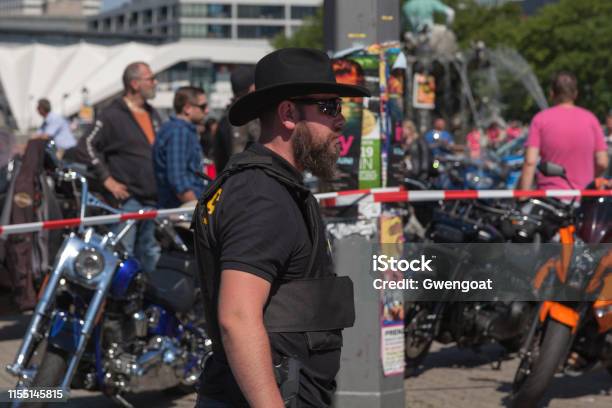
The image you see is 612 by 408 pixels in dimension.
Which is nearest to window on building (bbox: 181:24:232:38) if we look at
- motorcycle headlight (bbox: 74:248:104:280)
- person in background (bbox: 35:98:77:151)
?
person in background (bbox: 35:98:77:151)

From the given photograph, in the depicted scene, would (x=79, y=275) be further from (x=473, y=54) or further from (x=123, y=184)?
(x=473, y=54)

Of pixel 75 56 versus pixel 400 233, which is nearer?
pixel 400 233

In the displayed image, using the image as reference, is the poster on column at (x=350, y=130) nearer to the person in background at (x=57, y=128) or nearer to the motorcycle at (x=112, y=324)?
the motorcycle at (x=112, y=324)

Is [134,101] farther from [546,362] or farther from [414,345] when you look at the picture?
[546,362]

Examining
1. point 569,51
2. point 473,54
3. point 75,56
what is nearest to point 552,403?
point 473,54

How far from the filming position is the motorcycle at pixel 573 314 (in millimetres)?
5777

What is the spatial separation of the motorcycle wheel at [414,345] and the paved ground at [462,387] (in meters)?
0.14

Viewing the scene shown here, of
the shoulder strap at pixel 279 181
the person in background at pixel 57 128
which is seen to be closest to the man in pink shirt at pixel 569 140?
the shoulder strap at pixel 279 181

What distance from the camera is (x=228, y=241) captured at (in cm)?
298

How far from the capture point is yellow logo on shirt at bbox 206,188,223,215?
3111mm

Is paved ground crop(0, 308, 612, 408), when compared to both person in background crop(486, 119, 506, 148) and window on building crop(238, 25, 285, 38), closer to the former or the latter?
person in background crop(486, 119, 506, 148)

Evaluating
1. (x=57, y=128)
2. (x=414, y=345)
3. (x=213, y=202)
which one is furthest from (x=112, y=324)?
(x=57, y=128)

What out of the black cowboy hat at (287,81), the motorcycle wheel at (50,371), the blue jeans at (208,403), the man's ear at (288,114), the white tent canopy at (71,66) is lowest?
the white tent canopy at (71,66)

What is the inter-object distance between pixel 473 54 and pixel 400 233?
84.8 ft
